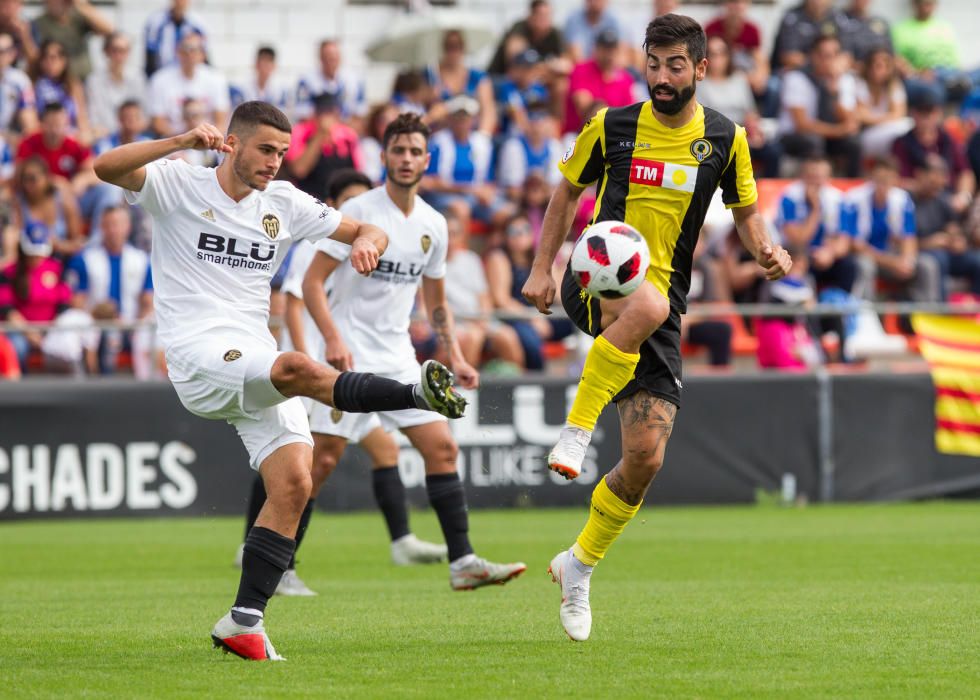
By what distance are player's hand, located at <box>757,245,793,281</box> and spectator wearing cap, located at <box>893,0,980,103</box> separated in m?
15.6

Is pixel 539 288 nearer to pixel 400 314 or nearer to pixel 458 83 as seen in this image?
pixel 400 314

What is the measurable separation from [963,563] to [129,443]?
7.96 m

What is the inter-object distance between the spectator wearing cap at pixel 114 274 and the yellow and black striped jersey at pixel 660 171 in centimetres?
956

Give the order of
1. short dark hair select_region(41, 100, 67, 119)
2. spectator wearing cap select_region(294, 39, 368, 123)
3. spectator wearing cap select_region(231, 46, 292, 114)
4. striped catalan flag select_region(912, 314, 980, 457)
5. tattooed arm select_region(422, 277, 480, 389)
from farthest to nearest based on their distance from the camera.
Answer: spectator wearing cap select_region(294, 39, 368, 123) → spectator wearing cap select_region(231, 46, 292, 114) → short dark hair select_region(41, 100, 67, 119) → striped catalan flag select_region(912, 314, 980, 457) → tattooed arm select_region(422, 277, 480, 389)

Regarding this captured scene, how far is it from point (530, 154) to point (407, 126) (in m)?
9.05

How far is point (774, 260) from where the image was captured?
6883mm

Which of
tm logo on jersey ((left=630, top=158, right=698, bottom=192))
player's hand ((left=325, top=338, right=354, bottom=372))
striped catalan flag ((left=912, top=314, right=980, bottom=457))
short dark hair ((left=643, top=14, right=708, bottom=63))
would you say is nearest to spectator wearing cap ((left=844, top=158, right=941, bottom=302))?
striped catalan flag ((left=912, top=314, right=980, bottom=457))

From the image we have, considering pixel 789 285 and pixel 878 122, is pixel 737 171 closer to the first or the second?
pixel 789 285

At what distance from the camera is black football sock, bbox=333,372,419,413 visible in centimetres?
598

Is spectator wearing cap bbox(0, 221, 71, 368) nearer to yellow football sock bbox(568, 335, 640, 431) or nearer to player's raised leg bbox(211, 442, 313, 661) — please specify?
player's raised leg bbox(211, 442, 313, 661)

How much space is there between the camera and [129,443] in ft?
48.1

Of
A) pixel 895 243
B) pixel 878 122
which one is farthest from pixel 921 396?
pixel 878 122

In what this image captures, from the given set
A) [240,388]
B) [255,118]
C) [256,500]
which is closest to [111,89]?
[256,500]

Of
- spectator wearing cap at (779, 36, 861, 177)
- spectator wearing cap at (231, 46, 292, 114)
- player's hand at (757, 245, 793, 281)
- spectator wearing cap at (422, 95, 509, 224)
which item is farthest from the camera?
spectator wearing cap at (779, 36, 861, 177)
